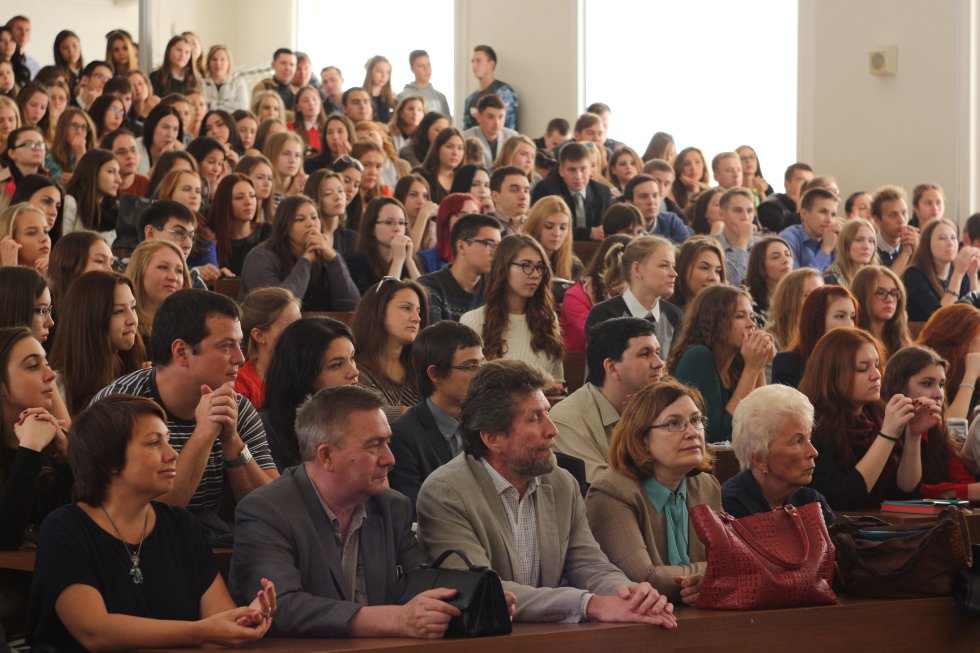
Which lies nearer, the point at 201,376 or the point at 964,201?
the point at 201,376

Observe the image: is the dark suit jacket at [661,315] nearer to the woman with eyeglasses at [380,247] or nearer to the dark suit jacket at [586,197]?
the woman with eyeglasses at [380,247]

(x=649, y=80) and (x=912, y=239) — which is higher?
(x=649, y=80)

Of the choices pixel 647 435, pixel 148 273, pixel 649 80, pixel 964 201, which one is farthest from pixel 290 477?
pixel 649 80

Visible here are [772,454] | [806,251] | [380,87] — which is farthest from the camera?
[380,87]

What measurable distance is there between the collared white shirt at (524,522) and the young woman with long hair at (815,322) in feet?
7.40

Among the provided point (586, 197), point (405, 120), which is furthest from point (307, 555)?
point (405, 120)

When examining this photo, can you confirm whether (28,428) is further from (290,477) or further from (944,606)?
(944,606)

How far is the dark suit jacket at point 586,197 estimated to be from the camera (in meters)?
8.95

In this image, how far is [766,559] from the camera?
3629 mm

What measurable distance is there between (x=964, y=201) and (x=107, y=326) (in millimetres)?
7590

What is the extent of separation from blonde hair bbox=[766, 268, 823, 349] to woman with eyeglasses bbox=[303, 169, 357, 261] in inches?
90.8

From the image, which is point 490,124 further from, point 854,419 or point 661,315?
point 854,419

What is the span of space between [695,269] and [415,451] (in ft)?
8.82

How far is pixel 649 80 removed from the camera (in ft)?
43.8
